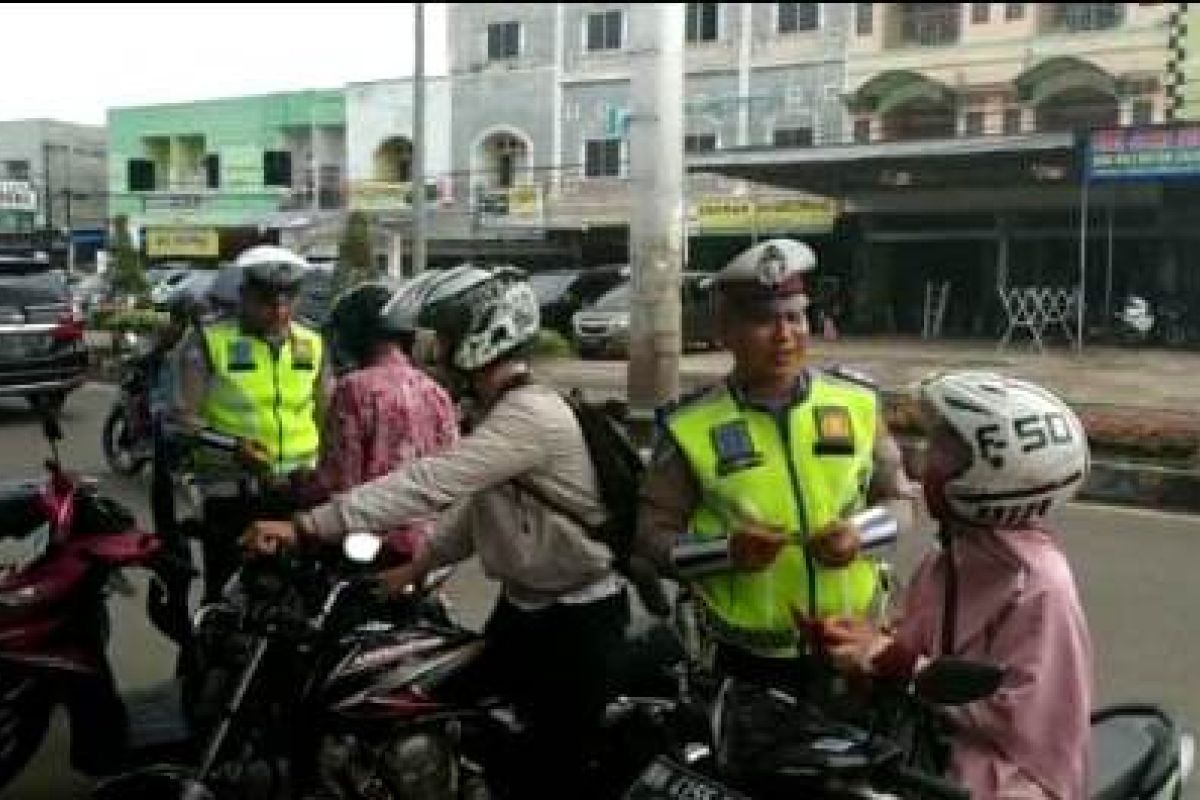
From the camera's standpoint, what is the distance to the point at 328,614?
296 centimetres

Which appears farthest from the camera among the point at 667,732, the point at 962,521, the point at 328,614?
the point at 328,614

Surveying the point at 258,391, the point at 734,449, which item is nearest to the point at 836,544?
the point at 734,449

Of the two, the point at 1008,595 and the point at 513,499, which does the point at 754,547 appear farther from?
the point at 513,499

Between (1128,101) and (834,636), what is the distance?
89.1 feet

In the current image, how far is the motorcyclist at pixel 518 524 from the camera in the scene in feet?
9.36

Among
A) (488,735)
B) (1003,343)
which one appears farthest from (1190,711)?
(1003,343)

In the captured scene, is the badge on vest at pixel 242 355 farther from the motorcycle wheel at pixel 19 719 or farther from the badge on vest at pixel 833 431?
the badge on vest at pixel 833 431

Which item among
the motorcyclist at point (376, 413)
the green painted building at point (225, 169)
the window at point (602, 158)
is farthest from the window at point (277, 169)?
the motorcyclist at point (376, 413)

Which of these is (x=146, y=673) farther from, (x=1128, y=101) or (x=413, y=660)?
(x=1128, y=101)

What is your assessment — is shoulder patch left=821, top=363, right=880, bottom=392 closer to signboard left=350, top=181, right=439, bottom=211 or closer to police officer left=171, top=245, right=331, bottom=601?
police officer left=171, top=245, right=331, bottom=601

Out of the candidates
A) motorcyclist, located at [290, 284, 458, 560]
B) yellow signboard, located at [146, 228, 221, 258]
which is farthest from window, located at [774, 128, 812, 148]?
motorcyclist, located at [290, 284, 458, 560]

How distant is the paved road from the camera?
16.1ft

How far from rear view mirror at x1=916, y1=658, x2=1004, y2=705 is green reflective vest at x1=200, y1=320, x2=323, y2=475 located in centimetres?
311

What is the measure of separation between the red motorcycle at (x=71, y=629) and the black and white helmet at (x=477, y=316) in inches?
53.5
